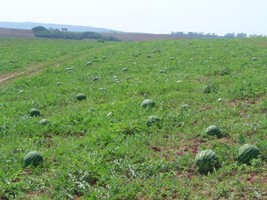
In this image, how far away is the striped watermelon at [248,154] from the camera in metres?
7.01

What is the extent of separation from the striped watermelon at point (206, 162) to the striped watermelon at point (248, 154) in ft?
1.33

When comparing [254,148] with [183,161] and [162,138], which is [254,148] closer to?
[183,161]

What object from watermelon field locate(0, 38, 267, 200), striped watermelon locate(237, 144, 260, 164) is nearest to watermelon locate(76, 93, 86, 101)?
watermelon field locate(0, 38, 267, 200)

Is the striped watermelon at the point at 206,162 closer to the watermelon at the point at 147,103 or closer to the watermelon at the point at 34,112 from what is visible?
the watermelon at the point at 147,103

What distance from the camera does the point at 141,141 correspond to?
8656 mm

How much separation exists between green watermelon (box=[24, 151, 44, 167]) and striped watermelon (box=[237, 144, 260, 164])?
3.80 meters

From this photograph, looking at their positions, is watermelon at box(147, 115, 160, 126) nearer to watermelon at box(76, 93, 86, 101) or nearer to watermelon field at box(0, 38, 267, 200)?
watermelon field at box(0, 38, 267, 200)

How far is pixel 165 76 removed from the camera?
669 inches

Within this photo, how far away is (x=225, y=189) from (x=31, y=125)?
610 centimetres

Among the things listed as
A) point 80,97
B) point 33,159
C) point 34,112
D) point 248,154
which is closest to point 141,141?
point 33,159

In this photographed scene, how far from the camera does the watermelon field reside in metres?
6.64

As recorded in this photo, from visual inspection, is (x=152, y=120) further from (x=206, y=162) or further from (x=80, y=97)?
(x=80, y=97)

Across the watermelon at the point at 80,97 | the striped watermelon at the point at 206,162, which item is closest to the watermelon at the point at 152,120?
the striped watermelon at the point at 206,162

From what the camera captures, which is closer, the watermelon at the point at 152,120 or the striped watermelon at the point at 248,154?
the striped watermelon at the point at 248,154
